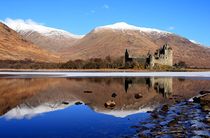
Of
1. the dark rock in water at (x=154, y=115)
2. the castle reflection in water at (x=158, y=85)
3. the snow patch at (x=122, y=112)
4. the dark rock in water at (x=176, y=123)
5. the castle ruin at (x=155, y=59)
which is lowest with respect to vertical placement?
the snow patch at (x=122, y=112)

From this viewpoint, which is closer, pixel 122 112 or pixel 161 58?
pixel 122 112

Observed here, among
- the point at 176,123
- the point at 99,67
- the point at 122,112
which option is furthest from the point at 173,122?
the point at 99,67

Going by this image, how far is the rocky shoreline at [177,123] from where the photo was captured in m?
17.3

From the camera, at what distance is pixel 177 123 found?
20266mm

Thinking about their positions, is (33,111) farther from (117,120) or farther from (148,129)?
(148,129)

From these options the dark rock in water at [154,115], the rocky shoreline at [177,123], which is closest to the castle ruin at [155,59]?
the rocky shoreline at [177,123]

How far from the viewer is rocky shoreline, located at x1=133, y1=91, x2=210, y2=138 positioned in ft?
56.9

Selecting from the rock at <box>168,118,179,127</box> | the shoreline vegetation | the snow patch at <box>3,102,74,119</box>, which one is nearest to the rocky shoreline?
the rock at <box>168,118,179,127</box>

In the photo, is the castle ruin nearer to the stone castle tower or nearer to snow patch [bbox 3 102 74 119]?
the stone castle tower

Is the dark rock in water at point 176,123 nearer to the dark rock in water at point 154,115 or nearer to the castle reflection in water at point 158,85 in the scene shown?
the dark rock in water at point 154,115

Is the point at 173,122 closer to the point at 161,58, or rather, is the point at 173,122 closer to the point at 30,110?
the point at 30,110

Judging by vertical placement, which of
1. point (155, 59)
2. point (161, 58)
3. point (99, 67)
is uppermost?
point (161, 58)

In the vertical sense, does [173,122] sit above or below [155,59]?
below

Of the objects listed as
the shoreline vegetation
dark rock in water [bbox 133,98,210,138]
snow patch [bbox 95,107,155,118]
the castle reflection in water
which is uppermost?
the shoreline vegetation
